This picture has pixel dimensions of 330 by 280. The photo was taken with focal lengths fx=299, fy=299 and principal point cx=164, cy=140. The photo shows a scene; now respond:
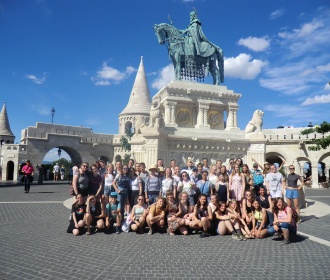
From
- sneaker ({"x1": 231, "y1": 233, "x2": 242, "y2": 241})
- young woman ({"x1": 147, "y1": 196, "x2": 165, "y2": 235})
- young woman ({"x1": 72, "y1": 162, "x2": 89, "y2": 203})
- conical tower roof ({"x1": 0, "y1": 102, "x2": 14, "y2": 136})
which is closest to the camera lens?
sneaker ({"x1": 231, "y1": 233, "x2": 242, "y2": 241})

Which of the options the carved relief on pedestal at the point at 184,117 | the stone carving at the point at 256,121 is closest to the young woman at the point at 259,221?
the stone carving at the point at 256,121

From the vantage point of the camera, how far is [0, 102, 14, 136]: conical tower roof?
4150cm

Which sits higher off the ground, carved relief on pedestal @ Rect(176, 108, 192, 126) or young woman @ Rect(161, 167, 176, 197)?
carved relief on pedestal @ Rect(176, 108, 192, 126)

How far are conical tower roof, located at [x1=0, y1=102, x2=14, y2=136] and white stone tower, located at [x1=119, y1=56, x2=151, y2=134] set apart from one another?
649 inches

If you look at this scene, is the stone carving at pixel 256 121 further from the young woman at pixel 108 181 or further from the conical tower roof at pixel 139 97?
the conical tower roof at pixel 139 97

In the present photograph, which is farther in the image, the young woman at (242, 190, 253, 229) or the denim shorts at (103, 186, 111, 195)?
the denim shorts at (103, 186, 111, 195)

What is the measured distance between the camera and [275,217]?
6.64 metres

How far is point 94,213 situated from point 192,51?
15.7 m

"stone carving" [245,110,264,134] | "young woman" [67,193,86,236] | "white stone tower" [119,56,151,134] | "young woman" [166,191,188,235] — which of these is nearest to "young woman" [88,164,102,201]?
"young woman" [67,193,86,236]

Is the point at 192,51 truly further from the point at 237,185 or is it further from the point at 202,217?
the point at 202,217

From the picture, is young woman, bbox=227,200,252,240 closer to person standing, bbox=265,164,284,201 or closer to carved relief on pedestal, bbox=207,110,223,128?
person standing, bbox=265,164,284,201

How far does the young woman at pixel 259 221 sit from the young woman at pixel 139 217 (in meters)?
2.51

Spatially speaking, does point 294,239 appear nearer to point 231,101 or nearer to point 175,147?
point 175,147

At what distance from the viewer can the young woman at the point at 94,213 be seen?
6.90 metres
